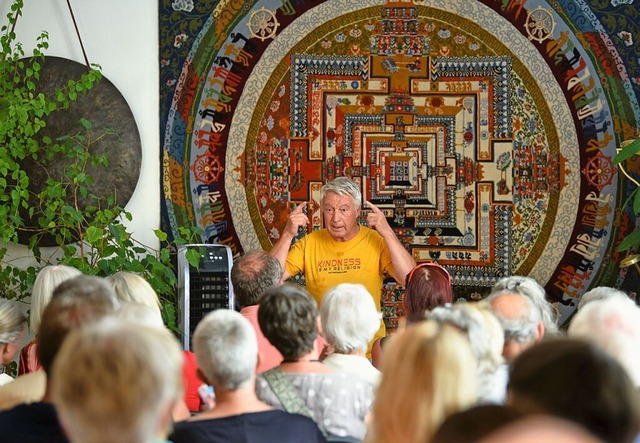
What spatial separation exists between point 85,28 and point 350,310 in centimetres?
332

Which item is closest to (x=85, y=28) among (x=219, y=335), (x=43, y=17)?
(x=43, y=17)

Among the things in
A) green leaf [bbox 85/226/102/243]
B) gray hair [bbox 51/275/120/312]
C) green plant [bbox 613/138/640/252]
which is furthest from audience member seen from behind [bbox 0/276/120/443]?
green plant [bbox 613/138/640/252]

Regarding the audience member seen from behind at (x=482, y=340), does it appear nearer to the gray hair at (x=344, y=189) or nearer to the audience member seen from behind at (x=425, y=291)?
the audience member seen from behind at (x=425, y=291)

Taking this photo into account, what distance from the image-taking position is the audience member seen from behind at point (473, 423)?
91 cm

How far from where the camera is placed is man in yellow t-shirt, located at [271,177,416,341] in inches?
177

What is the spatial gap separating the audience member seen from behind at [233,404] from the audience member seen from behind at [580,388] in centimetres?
107

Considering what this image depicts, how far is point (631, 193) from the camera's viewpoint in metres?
5.09

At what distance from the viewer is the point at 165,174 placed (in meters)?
5.43

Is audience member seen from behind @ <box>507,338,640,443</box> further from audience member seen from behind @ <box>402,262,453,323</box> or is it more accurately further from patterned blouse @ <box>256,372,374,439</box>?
audience member seen from behind @ <box>402,262,453,323</box>

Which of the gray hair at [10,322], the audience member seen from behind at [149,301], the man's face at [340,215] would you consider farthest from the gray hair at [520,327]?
the man's face at [340,215]

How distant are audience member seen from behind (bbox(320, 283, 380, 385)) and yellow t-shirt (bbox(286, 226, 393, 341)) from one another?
5.37 feet

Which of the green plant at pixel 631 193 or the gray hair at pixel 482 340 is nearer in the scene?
the gray hair at pixel 482 340

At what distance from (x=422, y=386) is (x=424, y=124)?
3900 millimetres

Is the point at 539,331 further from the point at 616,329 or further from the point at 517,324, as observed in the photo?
the point at 616,329
